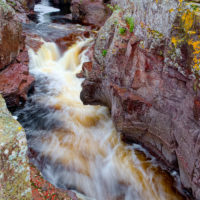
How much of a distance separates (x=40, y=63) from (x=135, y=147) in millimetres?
6737

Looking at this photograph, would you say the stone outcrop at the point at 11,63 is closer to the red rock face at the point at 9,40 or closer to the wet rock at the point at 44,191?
the red rock face at the point at 9,40

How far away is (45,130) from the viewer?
6.56 m

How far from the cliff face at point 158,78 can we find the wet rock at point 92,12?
1012 centimetres

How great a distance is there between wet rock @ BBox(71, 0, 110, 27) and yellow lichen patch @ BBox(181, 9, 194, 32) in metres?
13.1

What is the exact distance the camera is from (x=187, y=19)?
11.7 feet

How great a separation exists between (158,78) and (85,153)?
293 cm

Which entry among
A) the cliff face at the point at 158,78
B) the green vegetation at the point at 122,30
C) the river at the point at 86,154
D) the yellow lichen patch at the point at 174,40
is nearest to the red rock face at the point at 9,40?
the river at the point at 86,154

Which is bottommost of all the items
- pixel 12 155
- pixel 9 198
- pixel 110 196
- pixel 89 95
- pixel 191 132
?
pixel 110 196

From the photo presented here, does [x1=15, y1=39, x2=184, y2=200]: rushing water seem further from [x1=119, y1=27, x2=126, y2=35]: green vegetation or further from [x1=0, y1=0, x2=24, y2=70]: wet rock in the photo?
[x1=119, y1=27, x2=126, y2=35]: green vegetation

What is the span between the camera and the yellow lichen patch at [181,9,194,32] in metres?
3.48

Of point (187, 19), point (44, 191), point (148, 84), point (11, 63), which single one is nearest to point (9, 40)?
point (11, 63)

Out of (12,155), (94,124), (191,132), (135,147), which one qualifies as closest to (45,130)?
(94,124)

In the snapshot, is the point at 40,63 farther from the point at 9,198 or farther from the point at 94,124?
the point at 9,198

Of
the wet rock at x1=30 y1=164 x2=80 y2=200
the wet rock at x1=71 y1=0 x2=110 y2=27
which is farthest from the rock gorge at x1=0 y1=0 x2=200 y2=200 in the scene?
the wet rock at x1=71 y1=0 x2=110 y2=27
